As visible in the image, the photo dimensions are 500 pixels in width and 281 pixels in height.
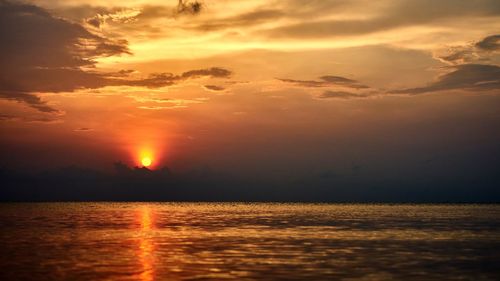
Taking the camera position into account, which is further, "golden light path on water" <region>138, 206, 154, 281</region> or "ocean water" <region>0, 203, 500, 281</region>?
"ocean water" <region>0, 203, 500, 281</region>

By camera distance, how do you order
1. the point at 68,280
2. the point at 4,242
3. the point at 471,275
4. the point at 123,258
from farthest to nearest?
1. the point at 4,242
2. the point at 123,258
3. the point at 471,275
4. the point at 68,280

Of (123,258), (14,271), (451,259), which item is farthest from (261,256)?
(14,271)

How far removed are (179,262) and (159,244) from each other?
16.4 m

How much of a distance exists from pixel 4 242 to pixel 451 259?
42.8m

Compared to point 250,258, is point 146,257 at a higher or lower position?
higher

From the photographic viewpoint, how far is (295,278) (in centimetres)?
3628

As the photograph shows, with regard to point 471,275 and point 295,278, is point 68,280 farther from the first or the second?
point 471,275

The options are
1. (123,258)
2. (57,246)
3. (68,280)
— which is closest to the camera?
(68,280)

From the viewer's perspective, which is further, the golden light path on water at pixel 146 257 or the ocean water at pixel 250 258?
the ocean water at pixel 250 258

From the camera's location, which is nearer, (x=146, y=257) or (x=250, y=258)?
(x=250, y=258)

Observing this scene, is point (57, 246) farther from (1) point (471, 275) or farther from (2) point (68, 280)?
(1) point (471, 275)

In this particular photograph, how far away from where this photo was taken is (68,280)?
118ft

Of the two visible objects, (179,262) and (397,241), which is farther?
(397,241)

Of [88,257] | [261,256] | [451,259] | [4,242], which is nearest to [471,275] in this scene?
[451,259]
